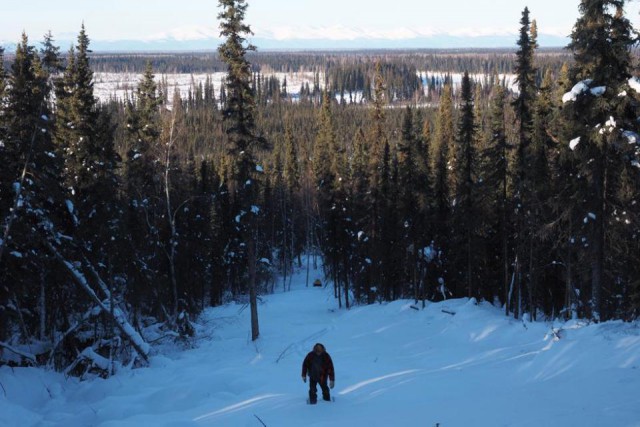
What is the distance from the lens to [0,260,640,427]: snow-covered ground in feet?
34.3

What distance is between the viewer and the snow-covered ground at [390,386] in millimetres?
10445

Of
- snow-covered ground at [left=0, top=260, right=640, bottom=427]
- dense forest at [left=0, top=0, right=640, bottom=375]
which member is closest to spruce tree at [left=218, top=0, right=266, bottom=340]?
dense forest at [left=0, top=0, right=640, bottom=375]

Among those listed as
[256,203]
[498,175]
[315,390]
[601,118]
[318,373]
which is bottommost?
[315,390]

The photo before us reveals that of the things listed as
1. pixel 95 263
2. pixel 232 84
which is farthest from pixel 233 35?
pixel 95 263

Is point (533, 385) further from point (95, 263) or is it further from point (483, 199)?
point (483, 199)

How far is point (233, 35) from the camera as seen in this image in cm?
2378

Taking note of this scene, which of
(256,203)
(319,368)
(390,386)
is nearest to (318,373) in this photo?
(319,368)

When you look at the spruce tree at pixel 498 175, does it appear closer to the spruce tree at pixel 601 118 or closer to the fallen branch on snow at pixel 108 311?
the spruce tree at pixel 601 118

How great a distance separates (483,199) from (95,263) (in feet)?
68.8

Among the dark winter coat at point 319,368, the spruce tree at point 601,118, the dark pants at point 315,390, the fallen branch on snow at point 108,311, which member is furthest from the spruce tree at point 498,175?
the fallen branch on snow at point 108,311

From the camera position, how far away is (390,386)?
13594mm

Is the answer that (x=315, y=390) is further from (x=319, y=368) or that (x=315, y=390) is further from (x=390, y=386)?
(x=390, y=386)

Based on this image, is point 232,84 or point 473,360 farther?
point 232,84

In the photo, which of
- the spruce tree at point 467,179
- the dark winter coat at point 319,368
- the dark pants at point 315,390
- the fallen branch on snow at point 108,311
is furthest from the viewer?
the spruce tree at point 467,179
